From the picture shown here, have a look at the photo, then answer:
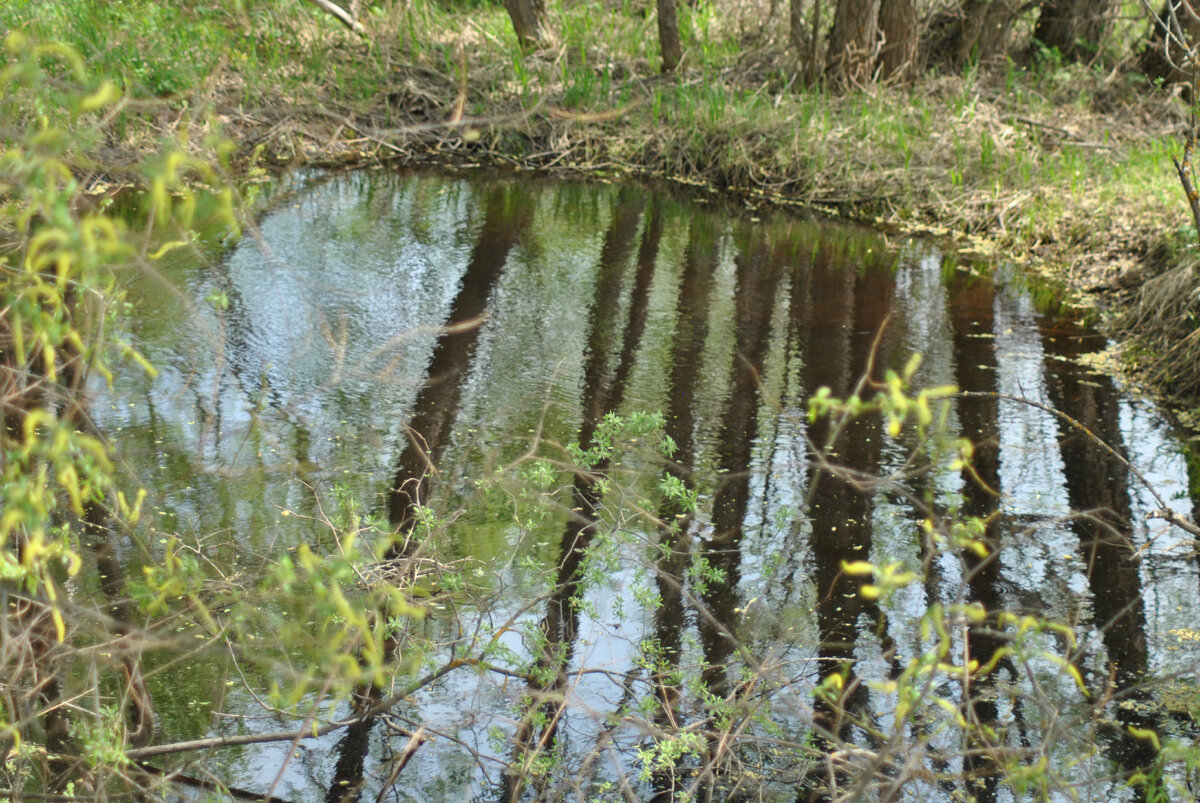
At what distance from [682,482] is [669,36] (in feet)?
28.5

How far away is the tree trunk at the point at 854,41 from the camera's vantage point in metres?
10.6

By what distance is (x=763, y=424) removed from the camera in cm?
505

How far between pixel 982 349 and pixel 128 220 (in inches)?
201

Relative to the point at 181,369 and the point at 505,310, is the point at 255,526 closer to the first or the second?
the point at 181,369

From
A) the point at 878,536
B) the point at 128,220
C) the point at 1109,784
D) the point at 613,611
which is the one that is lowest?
the point at 1109,784

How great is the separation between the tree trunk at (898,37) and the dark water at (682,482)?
3.16 metres

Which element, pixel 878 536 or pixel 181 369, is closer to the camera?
pixel 878 536

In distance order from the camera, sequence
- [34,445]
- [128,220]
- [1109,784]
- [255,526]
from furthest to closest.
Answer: [128,220] → [255,526] → [1109,784] → [34,445]

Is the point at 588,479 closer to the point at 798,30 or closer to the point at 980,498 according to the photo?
the point at 980,498

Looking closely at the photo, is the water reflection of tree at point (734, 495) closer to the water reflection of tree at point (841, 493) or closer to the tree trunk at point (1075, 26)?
the water reflection of tree at point (841, 493)

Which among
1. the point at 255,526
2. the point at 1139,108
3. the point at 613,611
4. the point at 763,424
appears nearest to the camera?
the point at 613,611

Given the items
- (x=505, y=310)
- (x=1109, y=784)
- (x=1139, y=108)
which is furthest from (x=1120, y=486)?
(x=1139, y=108)

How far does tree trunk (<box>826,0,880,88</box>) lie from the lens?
34.6ft

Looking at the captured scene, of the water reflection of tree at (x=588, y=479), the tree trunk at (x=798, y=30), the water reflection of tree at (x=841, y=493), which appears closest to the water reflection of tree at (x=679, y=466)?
the water reflection of tree at (x=588, y=479)
